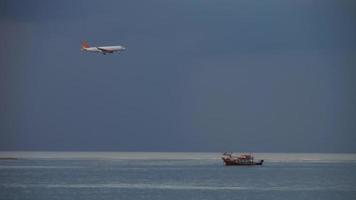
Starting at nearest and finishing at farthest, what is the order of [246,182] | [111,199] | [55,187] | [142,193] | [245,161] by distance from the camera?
[111,199]
[142,193]
[55,187]
[246,182]
[245,161]

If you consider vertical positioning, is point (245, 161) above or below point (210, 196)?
above

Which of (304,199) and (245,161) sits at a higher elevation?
(245,161)

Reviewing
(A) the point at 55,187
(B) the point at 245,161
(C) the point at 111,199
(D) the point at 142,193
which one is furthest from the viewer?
(B) the point at 245,161

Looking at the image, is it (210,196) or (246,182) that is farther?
(246,182)

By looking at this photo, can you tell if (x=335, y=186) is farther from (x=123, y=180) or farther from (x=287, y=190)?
(x=123, y=180)

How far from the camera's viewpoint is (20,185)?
8106 cm

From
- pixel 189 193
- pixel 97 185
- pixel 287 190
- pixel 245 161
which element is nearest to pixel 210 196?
pixel 189 193

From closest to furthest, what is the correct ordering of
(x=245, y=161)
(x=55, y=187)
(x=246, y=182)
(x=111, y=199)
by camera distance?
(x=111, y=199) < (x=55, y=187) < (x=246, y=182) < (x=245, y=161)

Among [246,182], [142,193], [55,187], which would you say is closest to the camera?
[142,193]

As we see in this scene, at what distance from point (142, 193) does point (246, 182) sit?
19.1m

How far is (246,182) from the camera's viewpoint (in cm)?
8912

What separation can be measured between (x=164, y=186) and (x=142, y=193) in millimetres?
9870

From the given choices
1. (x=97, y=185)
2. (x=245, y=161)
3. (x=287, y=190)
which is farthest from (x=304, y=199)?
(x=245, y=161)

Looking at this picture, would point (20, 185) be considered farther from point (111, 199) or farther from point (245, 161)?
point (245, 161)
